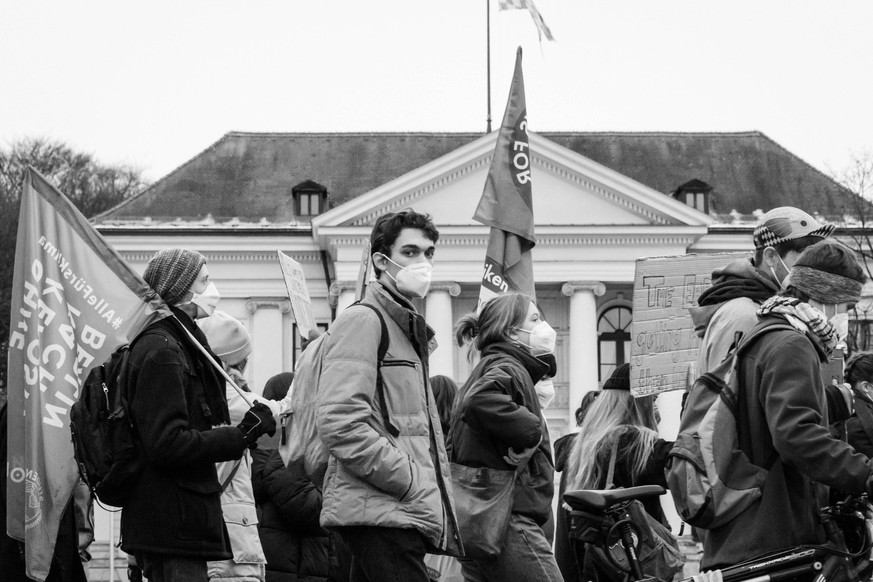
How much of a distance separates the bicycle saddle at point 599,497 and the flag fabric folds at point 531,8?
1375 cm

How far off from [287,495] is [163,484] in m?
2.68

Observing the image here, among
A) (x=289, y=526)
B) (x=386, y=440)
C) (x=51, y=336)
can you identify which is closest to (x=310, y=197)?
(x=289, y=526)

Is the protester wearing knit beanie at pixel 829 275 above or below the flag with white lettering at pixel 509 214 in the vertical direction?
below

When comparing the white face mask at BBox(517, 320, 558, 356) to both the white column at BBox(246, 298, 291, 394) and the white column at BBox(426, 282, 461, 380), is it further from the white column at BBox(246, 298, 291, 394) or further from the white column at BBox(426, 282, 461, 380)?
the white column at BBox(246, 298, 291, 394)

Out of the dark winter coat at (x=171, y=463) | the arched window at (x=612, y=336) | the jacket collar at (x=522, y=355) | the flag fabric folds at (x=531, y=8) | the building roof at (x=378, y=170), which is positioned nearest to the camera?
the dark winter coat at (x=171, y=463)

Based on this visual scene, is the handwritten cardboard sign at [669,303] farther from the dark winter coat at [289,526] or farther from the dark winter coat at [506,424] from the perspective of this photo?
the dark winter coat at [506,424]

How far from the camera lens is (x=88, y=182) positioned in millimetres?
62094

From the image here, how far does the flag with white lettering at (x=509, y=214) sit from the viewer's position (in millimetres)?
12383

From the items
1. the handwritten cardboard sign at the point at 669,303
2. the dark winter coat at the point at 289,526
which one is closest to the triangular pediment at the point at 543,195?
the handwritten cardboard sign at the point at 669,303

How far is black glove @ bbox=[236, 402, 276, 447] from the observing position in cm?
596

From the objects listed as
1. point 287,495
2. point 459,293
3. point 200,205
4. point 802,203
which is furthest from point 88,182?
point 287,495

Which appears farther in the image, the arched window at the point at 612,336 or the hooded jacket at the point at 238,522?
the arched window at the point at 612,336

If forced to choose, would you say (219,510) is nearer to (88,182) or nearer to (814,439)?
(814,439)

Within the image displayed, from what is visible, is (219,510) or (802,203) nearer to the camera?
(219,510)
